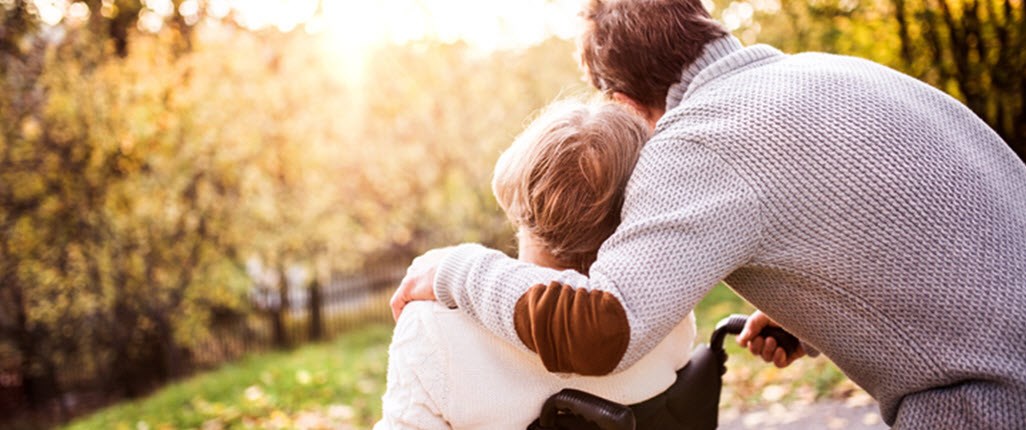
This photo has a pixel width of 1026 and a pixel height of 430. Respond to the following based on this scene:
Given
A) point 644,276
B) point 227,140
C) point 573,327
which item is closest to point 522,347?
point 573,327

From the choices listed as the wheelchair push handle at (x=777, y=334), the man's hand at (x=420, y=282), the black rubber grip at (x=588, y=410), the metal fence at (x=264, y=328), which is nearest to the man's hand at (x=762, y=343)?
the wheelchair push handle at (x=777, y=334)

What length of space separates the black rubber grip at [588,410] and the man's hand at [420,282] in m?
0.35

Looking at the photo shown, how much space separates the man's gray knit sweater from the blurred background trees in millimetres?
5279

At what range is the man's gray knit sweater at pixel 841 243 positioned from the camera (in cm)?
162

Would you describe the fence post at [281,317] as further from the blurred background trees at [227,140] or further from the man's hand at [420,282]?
the man's hand at [420,282]

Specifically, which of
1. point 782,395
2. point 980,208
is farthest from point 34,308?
point 980,208

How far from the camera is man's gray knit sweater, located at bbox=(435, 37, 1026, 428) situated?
1.62 m

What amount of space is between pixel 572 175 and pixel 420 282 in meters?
0.41

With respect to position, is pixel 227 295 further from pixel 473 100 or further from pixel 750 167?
pixel 750 167

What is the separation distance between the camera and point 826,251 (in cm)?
167

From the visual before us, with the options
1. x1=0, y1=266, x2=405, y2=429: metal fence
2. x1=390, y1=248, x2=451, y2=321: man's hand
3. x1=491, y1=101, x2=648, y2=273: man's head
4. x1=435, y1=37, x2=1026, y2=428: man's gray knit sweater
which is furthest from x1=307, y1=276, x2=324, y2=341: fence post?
x1=435, y1=37, x2=1026, y2=428: man's gray knit sweater

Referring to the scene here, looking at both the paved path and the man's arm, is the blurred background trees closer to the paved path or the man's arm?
the paved path

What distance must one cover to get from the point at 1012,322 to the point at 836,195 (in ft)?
1.32

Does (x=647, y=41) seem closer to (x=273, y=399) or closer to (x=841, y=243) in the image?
(x=841, y=243)
